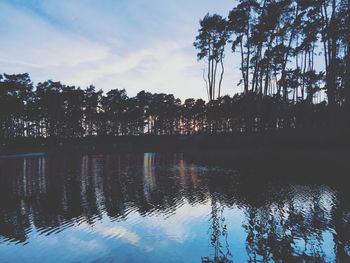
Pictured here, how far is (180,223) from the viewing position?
37.5 ft

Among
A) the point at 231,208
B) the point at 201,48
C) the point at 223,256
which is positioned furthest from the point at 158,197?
the point at 201,48

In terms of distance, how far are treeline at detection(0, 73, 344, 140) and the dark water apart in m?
46.6

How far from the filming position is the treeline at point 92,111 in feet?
241

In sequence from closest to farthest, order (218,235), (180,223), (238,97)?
1. (218,235)
2. (180,223)
3. (238,97)

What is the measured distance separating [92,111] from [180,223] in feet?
274

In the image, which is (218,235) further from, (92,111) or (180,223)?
(92,111)

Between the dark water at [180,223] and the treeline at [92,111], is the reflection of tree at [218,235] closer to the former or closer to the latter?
the dark water at [180,223]

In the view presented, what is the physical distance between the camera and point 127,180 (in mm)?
22859

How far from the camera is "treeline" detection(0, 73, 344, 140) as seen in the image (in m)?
73.4

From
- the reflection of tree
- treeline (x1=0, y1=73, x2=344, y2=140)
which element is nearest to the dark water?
the reflection of tree

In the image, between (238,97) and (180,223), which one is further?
(238,97)

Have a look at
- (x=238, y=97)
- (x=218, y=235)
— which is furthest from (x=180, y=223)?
(x=238, y=97)

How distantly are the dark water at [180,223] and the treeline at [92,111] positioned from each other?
46.6m

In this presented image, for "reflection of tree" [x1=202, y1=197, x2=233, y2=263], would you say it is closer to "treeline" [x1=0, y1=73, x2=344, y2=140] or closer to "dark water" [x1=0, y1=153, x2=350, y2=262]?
"dark water" [x1=0, y1=153, x2=350, y2=262]
